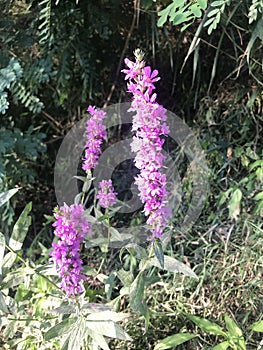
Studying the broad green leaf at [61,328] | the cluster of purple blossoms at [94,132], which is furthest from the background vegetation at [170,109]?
the cluster of purple blossoms at [94,132]

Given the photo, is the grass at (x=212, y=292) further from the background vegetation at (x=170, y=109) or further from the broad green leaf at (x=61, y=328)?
the broad green leaf at (x=61, y=328)

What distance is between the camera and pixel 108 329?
1.12m

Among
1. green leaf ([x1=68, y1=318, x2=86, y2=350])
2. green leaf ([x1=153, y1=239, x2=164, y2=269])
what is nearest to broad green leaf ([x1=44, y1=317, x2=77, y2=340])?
green leaf ([x1=68, y1=318, x2=86, y2=350])

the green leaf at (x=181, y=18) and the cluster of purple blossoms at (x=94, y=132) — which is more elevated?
the green leaf at (x=181, y=18)

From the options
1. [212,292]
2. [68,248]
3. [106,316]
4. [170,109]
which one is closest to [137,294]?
[106,316]

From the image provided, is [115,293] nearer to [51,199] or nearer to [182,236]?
[182,236]

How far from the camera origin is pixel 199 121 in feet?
6.71

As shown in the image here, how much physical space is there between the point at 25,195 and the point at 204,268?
0.87 metres

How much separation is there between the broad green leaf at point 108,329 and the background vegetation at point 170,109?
0.27 metres

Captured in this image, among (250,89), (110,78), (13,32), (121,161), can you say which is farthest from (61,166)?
(250,89)

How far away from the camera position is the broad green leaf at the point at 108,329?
3.66ft

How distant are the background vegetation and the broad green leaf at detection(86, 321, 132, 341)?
27cm

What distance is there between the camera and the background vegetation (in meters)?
1.52

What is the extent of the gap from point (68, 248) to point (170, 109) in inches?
46.1
